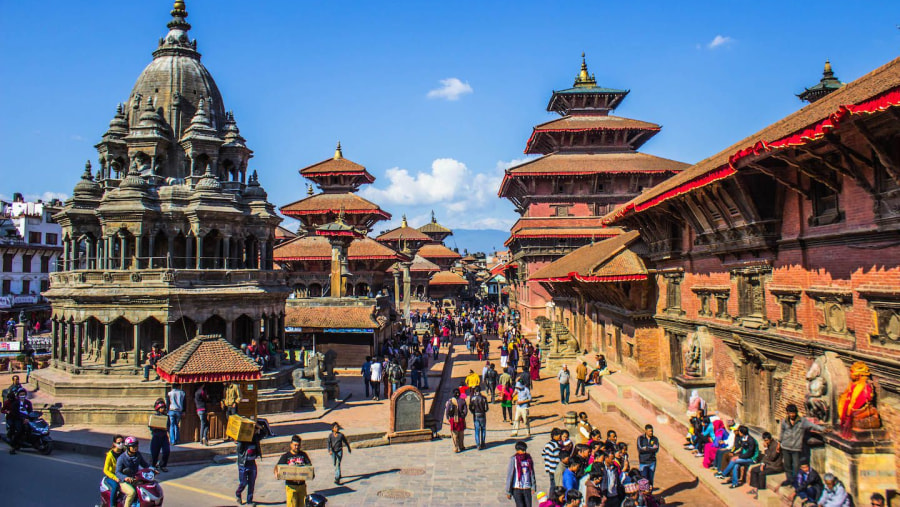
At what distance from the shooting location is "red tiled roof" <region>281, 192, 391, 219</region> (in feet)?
151

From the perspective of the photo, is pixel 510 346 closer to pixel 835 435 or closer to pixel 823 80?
pixel 835 435

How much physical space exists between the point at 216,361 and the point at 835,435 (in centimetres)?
1319

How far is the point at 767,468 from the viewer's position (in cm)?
1132

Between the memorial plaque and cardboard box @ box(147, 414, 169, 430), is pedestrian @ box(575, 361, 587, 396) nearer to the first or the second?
the memorial plaque

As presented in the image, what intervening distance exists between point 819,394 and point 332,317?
840 inches

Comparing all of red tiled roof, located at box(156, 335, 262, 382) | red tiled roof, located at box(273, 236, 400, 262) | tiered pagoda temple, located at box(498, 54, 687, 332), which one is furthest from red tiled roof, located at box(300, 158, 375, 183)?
red tiled roof, located at box(156, 335, 262, 382)

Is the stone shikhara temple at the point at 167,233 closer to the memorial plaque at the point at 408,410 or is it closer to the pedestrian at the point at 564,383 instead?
the memorial plaque at the point at 408,410

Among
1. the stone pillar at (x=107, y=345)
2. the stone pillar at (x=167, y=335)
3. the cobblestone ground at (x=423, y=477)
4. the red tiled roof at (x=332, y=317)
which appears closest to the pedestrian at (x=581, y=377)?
the cobblestone ground at (x=423, y=477)

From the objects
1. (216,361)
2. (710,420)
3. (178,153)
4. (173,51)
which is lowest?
(710,420)

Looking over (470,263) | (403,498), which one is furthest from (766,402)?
(470,263)

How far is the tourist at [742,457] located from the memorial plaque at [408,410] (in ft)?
24.7

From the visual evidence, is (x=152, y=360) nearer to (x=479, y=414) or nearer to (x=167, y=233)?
(x=167, y=233)

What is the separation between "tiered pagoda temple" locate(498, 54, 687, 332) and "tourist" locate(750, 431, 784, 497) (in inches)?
1217

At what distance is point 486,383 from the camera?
22547mm
